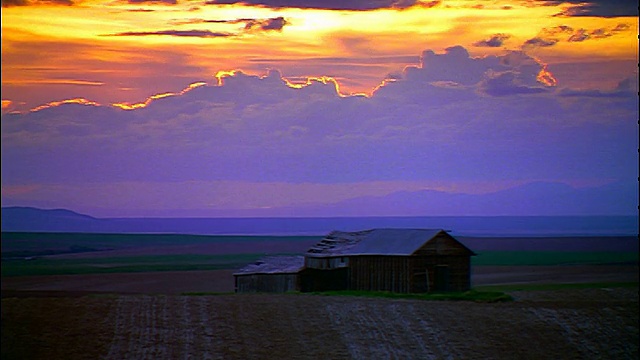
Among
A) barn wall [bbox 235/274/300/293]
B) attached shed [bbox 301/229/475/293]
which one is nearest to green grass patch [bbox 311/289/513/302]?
attached shed [bbox 301/229/475/293]

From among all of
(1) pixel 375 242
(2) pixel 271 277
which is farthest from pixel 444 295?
(2) pixel 271 277

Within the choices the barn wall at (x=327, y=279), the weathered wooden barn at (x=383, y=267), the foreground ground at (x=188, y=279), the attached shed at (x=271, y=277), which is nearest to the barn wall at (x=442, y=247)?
→ the weathered wooden barn at (x=383, y=267)

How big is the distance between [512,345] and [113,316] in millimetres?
17243

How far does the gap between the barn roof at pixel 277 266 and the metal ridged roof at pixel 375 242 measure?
1165 mm

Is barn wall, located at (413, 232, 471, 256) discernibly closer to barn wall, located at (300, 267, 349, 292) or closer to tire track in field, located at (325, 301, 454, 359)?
barn wall, located at (300, 267, 349, 292)

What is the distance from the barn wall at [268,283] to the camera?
57.4 meters

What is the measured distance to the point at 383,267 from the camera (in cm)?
5584

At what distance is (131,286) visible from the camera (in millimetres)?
73062

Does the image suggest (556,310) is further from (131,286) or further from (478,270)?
(478,270)

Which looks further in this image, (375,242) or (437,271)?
(375,242)

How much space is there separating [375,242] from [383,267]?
2863mm

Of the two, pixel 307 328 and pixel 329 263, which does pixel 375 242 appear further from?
pixel 307 328

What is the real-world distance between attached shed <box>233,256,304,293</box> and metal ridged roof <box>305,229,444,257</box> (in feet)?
5.07

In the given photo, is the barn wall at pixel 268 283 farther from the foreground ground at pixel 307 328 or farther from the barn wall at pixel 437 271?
the barn wall at pixel 437 271
